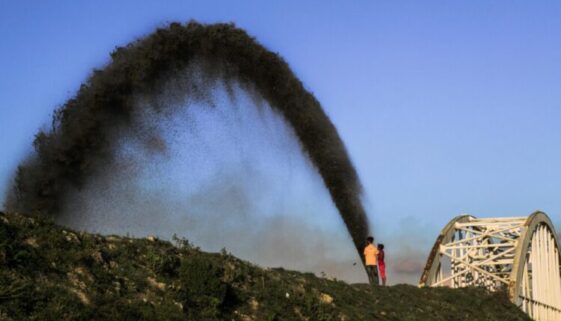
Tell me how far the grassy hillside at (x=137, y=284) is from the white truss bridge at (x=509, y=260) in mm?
16439

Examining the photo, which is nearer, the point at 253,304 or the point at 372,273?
the point at 253,304

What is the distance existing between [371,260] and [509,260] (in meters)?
11.1

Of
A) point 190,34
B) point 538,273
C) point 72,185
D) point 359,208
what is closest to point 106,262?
point 72,185

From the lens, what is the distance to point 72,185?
92.6ft

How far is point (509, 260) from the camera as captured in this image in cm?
3672

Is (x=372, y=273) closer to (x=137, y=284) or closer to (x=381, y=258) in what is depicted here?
(x=381, y=258)

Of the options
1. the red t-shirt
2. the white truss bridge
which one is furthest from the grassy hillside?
the white truss bridge

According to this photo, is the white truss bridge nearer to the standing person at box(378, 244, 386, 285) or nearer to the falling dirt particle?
the standing person at box(378, 244, 386, 285)

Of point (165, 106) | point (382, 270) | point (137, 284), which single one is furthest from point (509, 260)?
point (137, 284)

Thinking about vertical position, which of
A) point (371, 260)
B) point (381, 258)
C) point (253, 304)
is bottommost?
point (253, 304)

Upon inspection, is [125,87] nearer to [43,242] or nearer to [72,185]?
[72,185]

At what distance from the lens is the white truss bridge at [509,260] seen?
36.2 m

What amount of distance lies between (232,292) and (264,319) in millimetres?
1005

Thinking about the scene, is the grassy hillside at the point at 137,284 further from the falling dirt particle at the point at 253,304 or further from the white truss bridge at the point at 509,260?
the white truss bridge at the point at 509,260
